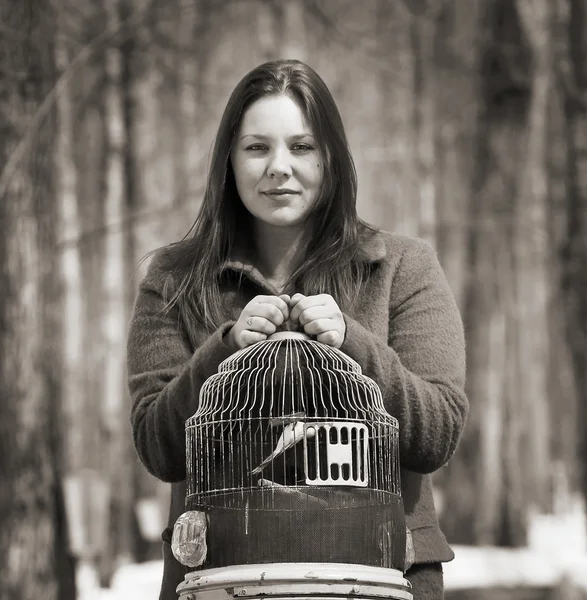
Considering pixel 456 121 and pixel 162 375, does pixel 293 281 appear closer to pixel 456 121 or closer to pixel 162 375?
pixel 162 375

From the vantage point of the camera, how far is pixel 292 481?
219cm

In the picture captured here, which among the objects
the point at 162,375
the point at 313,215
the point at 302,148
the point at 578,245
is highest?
the point at 578,245

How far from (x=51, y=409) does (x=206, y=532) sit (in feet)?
15.2

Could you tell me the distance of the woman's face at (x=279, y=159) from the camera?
247cm

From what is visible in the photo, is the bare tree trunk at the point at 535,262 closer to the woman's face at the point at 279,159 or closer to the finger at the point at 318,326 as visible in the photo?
the woman's face at the point at 279,159

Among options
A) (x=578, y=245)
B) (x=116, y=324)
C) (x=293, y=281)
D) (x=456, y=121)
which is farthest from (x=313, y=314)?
(x=456, y=121)

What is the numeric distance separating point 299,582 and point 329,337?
40 centimetres

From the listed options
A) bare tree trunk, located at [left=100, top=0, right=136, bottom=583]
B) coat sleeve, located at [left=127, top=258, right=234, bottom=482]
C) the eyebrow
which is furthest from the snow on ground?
the eyebrow

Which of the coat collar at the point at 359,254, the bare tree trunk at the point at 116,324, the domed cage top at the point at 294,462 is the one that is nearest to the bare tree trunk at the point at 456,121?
the bare tree trunk at the point at 116,324

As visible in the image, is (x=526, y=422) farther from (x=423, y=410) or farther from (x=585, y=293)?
(x=423, y=410)

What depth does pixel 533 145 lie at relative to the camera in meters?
12.5

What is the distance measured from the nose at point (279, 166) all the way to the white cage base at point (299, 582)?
2.33 feet

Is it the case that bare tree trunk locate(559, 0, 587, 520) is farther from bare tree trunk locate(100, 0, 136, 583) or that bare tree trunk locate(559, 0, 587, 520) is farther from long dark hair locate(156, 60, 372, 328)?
long dark hair locate(156, 60, 372, 328)

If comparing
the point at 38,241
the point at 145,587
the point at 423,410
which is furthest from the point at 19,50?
the point at 423,410
